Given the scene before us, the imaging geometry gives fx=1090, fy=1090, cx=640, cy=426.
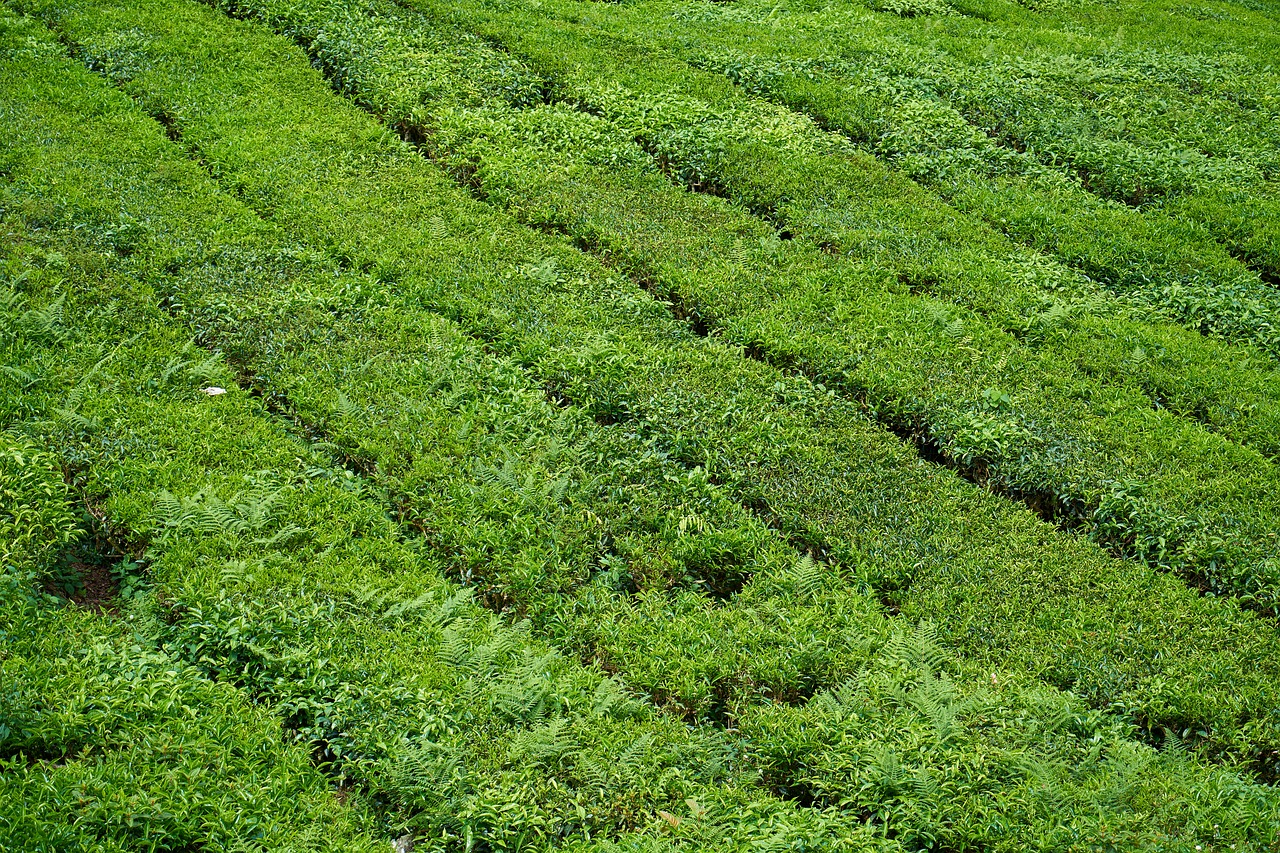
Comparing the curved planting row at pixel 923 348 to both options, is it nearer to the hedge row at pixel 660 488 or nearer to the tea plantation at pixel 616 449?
the tea plantation at pixel 616 449

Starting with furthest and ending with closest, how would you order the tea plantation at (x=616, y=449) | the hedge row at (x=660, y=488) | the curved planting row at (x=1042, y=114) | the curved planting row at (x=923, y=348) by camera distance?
the curved planting row at (x=1042, y=114) < the curved planting row at (x=923, y=348) < the hedge row at (x=660, y=488) < the tea plantation at (x=616, y=449)

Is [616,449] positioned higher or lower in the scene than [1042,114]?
lower

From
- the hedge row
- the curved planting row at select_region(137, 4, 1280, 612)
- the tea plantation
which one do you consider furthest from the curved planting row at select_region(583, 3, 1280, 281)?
the hedge row

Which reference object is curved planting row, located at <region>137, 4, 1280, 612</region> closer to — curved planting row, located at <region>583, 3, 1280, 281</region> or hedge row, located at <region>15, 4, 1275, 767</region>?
hedge row, located at <region>15, 4, 1275, 767</region>

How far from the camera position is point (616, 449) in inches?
326

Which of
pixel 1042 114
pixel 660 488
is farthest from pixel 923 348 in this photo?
pixel 1042 114

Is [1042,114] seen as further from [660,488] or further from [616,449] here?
[660,488]

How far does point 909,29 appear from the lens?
53.6ft

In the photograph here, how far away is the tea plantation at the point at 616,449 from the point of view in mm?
5777

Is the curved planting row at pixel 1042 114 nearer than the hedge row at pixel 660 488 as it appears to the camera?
No

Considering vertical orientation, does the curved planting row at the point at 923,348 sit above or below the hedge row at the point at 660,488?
above

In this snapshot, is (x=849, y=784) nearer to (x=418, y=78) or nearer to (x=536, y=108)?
(x=536, y=108)

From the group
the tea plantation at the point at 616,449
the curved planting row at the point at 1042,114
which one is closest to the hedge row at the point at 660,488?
the tea plantation at the point at 616,449

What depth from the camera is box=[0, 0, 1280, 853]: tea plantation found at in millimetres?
5777
